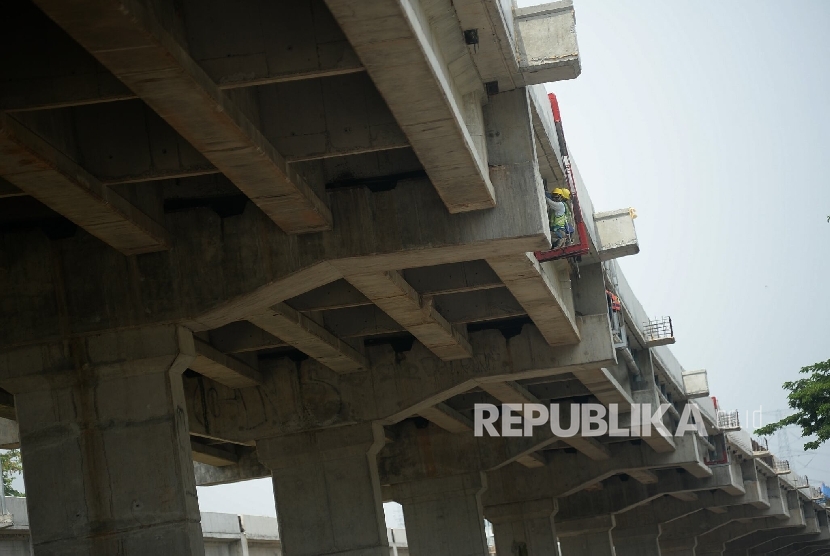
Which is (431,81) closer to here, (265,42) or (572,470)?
(265,42)

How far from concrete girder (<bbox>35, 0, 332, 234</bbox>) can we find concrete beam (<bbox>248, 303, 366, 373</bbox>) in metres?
3.96

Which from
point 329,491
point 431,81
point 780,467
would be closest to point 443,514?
point 329,491

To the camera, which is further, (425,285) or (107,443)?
(425,285)

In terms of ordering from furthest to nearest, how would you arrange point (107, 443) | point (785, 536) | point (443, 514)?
point (785, 536)
point (443, 514)
point (107, 443)

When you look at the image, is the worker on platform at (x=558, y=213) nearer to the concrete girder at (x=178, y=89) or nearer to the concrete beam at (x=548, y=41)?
the concrete beam at (x=548, y=41)

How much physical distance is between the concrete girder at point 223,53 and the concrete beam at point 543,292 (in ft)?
19.3

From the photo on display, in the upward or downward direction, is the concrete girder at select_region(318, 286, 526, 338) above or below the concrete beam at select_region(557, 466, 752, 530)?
above

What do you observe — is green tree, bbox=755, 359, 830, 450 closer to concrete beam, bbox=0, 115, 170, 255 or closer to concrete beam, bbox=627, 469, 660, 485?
concrete beam, bbox=627, 469, 660, 485

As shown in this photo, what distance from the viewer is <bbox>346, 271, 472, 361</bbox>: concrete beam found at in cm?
1694

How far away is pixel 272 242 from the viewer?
50.4 ft

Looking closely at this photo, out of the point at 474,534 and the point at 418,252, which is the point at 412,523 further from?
the point at 418,252

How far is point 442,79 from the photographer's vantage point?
37.7ft

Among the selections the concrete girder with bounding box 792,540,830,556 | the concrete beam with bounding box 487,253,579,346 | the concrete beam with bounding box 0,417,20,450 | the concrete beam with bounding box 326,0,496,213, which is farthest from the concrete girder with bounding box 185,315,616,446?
the concrete girder with bounding box 792,540,830,556

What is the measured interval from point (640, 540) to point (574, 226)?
143 feet
